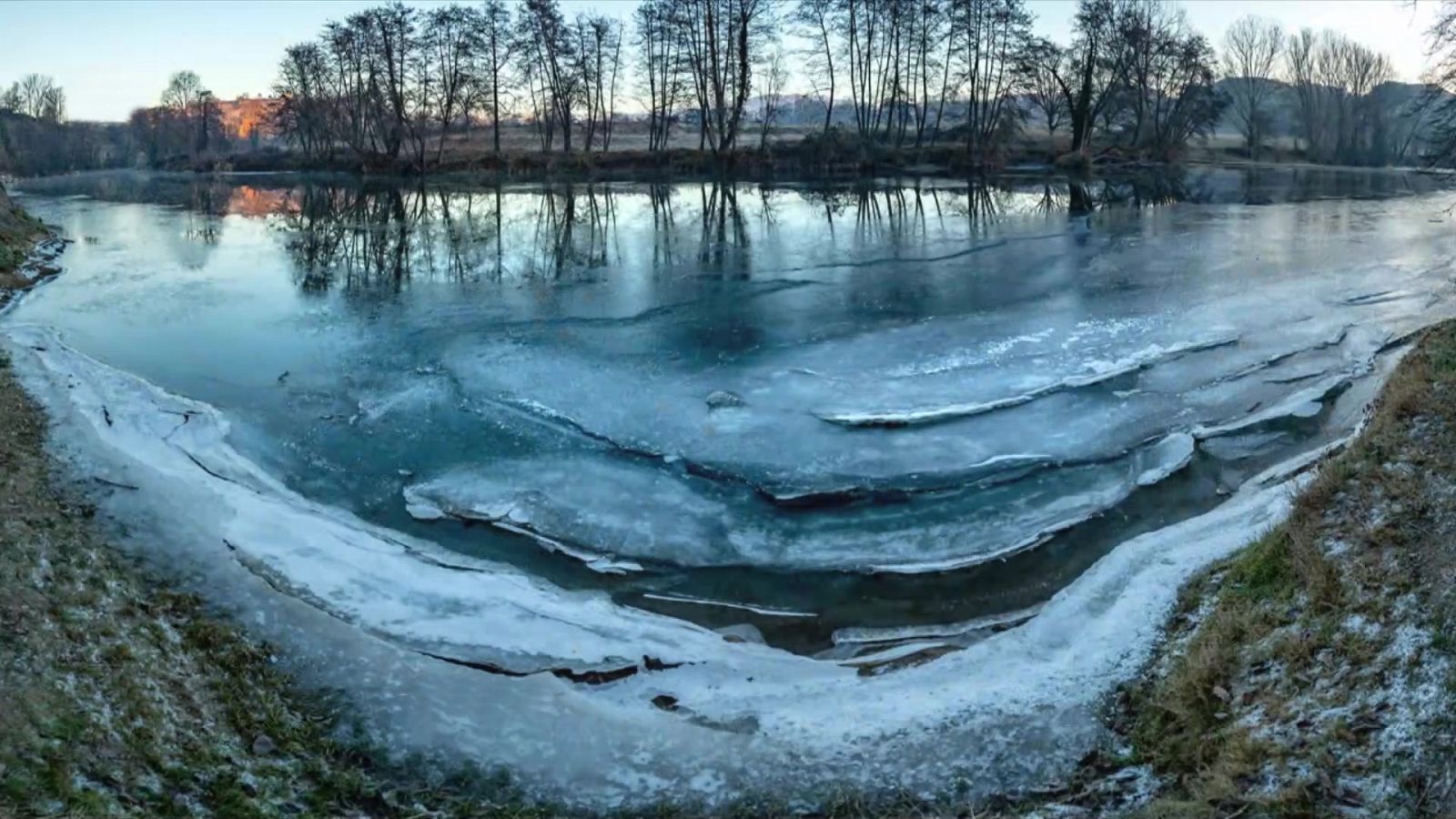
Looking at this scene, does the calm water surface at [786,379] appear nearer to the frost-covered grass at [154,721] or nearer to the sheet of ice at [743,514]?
the sheet of ice at [743,514]

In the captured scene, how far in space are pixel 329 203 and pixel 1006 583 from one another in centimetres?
2962

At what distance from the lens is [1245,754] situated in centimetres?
418

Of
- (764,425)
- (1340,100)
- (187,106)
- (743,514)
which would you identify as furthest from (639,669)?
(187,106)

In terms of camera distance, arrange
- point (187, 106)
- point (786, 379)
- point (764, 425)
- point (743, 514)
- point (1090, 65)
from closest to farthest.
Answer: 1. point (743, 514)
2. point (764, 425)
3. point (786, 379)
4. point (1090, 65)
5. point (187, 106)

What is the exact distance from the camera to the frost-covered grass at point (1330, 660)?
3.88 m

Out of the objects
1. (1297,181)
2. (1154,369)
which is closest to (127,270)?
(1154,369)

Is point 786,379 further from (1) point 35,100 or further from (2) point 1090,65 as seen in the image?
(1) point 35,100

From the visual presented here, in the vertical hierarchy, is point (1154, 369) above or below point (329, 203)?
below

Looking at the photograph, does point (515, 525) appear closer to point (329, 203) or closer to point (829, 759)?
point (829, 759)

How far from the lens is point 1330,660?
4.64m

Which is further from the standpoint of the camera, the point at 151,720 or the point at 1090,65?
the point at 1090,65

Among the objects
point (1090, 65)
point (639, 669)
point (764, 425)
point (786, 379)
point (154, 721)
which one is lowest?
point (639, 669)

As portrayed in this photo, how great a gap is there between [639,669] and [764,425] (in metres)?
4.05

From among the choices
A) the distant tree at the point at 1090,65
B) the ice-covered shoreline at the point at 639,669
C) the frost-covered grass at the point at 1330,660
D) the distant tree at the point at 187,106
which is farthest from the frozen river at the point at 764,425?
the distant tree at the point at 187,106
